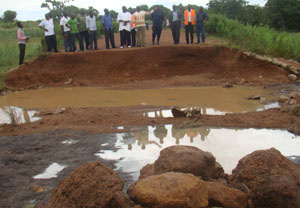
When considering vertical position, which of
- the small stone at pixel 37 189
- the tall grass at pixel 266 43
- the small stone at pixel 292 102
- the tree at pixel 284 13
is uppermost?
the tree at pixel 284 13

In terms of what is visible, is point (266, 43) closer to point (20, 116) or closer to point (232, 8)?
point (20, 116)

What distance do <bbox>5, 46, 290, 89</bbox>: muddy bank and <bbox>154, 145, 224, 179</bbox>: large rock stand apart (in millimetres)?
8485

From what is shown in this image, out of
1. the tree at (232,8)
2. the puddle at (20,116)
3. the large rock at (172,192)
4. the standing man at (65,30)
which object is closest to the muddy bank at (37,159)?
the large rock at (172,192)

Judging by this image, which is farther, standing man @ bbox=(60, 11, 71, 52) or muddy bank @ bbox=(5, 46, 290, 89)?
standing man @ bbox=(60, 11, 71, 52)

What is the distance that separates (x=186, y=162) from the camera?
11.6 ft

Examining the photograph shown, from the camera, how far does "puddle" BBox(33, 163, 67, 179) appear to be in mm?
4479

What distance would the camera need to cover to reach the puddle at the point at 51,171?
4479 millimetres

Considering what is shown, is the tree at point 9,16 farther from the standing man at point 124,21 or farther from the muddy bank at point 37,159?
the muddy bank at point 37,159

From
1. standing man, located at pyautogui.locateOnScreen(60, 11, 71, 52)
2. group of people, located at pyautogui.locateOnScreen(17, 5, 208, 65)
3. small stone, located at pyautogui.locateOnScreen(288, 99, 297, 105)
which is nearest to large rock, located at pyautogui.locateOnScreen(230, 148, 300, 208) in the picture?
small stone, located at pyautogui.locateOnScreen(288, 99, 297, 105)

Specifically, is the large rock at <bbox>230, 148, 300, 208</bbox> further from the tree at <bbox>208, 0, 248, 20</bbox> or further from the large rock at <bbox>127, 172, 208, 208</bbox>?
the tree at <bbox>208, 0, 248, 20</bbox>

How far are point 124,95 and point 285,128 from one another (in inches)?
209

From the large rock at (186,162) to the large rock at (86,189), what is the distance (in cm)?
55

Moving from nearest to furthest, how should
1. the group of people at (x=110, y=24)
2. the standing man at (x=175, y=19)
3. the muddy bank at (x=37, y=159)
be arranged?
the muddy bank at (x=37, y=159) < the group of people at (x=110, y=24) < the standing man at (x=175, y=19)

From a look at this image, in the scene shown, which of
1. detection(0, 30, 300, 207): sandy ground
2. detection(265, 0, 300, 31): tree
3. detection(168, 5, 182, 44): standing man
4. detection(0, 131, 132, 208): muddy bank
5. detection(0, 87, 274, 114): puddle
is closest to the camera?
detection(0, 131, 132, 208): muddy bank
